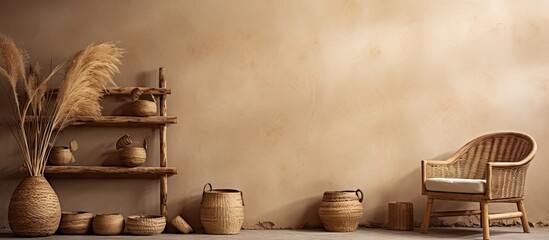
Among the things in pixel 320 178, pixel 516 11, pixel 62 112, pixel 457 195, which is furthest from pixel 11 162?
pixel 516 11

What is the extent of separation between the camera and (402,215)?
19.4ft

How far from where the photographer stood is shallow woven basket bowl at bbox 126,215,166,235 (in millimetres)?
5480

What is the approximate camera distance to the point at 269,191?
608 cm

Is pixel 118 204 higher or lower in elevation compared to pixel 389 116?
lower

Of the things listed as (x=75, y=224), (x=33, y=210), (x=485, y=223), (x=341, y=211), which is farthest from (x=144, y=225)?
(x=485, y=223)

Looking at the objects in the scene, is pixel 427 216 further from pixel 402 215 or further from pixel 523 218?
pixel 523 218

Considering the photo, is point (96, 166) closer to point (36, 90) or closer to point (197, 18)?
point (36, 90)

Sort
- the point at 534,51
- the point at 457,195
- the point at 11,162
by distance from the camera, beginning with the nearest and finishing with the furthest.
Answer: the point at 457,195 → the point at 11,162 → the point at 534,51

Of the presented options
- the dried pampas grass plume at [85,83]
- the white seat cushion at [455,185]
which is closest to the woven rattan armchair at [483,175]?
the white seat cushion at [455,185]

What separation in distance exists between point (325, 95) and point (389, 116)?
62 centimetres

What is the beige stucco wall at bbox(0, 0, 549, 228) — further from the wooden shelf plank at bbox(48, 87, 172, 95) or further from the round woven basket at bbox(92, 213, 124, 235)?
the round woven basket at bbox(92, 213, 124, 235)

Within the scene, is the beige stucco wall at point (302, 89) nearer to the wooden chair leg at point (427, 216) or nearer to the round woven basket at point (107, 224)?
the round woven basket at point (107, 224)

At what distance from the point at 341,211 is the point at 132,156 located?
5.94 ft

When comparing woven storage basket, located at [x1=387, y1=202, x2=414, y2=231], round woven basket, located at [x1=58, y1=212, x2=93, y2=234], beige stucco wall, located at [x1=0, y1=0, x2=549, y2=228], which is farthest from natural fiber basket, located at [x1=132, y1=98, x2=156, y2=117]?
woven storage basket, located at [x1=387, y1=202, x2=414, y2=231]
